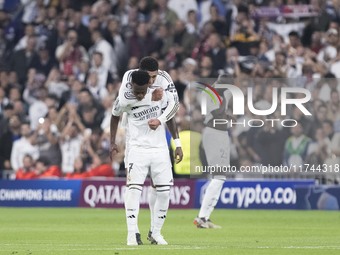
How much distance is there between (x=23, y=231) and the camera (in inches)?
800

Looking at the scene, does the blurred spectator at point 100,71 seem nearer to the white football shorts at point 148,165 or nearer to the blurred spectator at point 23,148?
the blurred spectator at point 23,148

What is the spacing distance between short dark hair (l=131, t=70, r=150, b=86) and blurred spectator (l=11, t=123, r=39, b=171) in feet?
48.4

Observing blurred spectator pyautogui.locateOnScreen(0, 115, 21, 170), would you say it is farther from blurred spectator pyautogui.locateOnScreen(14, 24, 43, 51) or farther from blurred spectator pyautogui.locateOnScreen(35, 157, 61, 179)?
blurred spectator pyautogui.locateOnScreen(14, 24, 43, 51)

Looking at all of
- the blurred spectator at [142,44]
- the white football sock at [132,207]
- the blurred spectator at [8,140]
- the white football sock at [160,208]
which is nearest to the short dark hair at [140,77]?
the white football sock at [132,207]

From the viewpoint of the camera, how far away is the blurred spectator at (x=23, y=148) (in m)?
30.3

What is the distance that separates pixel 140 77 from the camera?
15.8m

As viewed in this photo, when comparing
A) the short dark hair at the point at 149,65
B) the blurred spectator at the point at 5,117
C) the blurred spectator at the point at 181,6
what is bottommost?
the blurred spectator at the point at 5,117

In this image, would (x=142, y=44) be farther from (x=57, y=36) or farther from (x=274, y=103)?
(x=274, y=103)

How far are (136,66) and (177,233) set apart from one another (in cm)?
1192

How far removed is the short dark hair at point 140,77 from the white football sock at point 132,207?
149 cm

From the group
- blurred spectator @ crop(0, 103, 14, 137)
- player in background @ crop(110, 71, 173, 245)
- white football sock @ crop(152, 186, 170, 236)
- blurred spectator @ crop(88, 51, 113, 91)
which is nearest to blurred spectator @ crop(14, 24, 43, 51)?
blurred spectator @ crop(88, 51, 113, 91)

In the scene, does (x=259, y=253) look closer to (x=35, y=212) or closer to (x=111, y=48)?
(x=35, y=212)

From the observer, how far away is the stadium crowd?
2789cm

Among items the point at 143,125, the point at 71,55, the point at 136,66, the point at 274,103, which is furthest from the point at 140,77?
the point at 71,55
